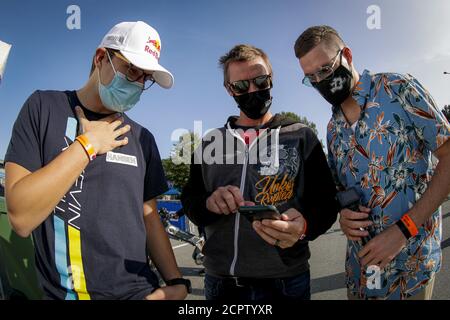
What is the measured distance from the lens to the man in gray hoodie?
6.53 ft

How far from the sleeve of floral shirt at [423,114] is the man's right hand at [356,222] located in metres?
0.53

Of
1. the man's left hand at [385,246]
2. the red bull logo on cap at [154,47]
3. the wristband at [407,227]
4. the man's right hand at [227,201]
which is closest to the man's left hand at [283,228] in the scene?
the man's right hand at [227,201]

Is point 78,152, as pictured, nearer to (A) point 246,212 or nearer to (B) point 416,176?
(A) point 246,212

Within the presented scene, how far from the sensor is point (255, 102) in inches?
92.0

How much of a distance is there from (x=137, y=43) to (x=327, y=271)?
594 centimetres

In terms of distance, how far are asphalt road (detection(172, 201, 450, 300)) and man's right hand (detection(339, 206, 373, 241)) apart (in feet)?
10.2

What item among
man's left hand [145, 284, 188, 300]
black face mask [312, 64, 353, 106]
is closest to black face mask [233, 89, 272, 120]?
black face mask [312, 64, 353, 106]

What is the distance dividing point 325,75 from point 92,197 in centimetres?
171

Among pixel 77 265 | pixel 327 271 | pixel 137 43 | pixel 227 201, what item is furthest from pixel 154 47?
pixel 327 271

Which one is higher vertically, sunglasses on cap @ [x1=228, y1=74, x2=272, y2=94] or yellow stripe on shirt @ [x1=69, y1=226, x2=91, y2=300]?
sunglasses on cap @ [x1=228, y1=74, x2=272, y2=94]

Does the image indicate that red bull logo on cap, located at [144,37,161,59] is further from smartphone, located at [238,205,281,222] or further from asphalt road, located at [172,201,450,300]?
asphalt road, located at [172,201,450,300]

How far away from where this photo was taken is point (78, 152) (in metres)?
1.41
